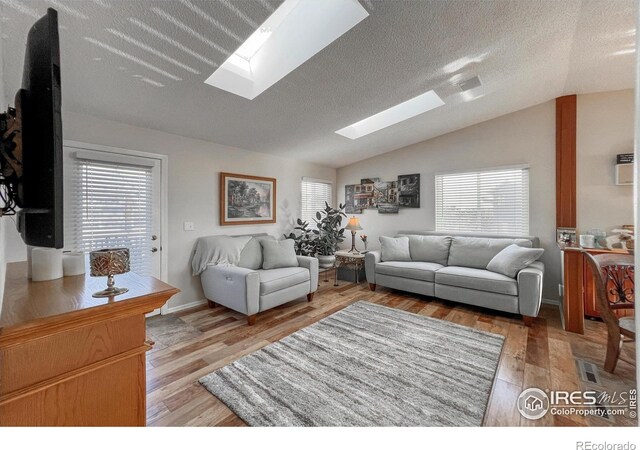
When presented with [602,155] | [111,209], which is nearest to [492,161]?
[602,155]

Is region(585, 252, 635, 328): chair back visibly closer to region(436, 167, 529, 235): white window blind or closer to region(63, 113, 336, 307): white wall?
region(436, 167, 529, 235): white window blind

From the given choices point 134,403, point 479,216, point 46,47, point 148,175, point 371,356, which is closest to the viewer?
point 46,47

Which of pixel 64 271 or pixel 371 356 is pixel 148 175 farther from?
pixel 371 356

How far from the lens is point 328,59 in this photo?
207 centimetres

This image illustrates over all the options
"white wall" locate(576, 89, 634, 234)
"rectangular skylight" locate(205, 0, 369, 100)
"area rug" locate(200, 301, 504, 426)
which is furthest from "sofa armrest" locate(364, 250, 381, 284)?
"rectangular skylight" locate(205, 0, 369, 100)

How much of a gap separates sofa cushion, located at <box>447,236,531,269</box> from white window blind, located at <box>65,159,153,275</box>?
13.2 ft

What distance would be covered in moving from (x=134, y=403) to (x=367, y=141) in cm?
410

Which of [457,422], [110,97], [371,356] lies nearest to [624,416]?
[457,422]

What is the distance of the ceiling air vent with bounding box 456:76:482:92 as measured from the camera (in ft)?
8.75

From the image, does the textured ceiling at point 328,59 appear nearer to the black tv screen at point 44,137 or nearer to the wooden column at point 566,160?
the wooden column at point 566,160

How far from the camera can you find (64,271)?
1.31 meters

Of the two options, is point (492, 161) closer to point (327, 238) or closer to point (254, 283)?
point (327, 238)

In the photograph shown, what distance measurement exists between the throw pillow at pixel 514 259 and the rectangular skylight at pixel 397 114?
201cm

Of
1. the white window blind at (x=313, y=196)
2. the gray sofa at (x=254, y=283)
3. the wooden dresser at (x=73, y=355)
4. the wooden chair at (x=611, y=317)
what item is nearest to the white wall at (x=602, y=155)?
the wooden chair at (x=611, y=317)
